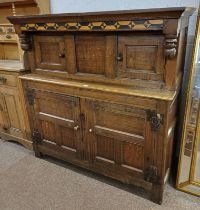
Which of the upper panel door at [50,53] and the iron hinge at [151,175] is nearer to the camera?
the iron hinge at [151,175]

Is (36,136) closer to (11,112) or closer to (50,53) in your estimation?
(11,112)

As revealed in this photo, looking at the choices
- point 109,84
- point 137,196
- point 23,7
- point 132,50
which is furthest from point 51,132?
point 23,7

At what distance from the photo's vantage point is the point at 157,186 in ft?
5.01

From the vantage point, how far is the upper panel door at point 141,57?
51.7 inches

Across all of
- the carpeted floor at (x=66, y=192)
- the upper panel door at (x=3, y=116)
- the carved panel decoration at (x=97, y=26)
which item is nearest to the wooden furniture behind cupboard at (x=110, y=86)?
the carved panel decoration at (x=97, y=26)

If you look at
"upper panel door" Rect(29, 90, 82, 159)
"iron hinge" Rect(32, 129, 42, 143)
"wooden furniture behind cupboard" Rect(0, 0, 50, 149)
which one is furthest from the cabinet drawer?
"iron hinge" Rect(32, 129, 42, 143)

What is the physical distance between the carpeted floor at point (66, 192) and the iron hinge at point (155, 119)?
0.64 metres

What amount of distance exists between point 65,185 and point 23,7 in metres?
1.92

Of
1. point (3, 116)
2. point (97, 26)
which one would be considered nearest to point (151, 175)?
point (97, 26)

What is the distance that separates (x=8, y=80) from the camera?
2074 mm

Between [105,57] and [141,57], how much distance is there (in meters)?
0.25

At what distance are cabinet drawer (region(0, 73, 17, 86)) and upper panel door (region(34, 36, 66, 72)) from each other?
0.35 metres

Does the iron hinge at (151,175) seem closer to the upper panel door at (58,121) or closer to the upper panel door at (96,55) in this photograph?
the upper panel door at (58,121)

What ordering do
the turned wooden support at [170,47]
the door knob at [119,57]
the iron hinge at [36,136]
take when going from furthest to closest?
1. the iron hinge at [36,136]
2. the door knob at [119,57]
3. the turned wooden support at [170,47]
